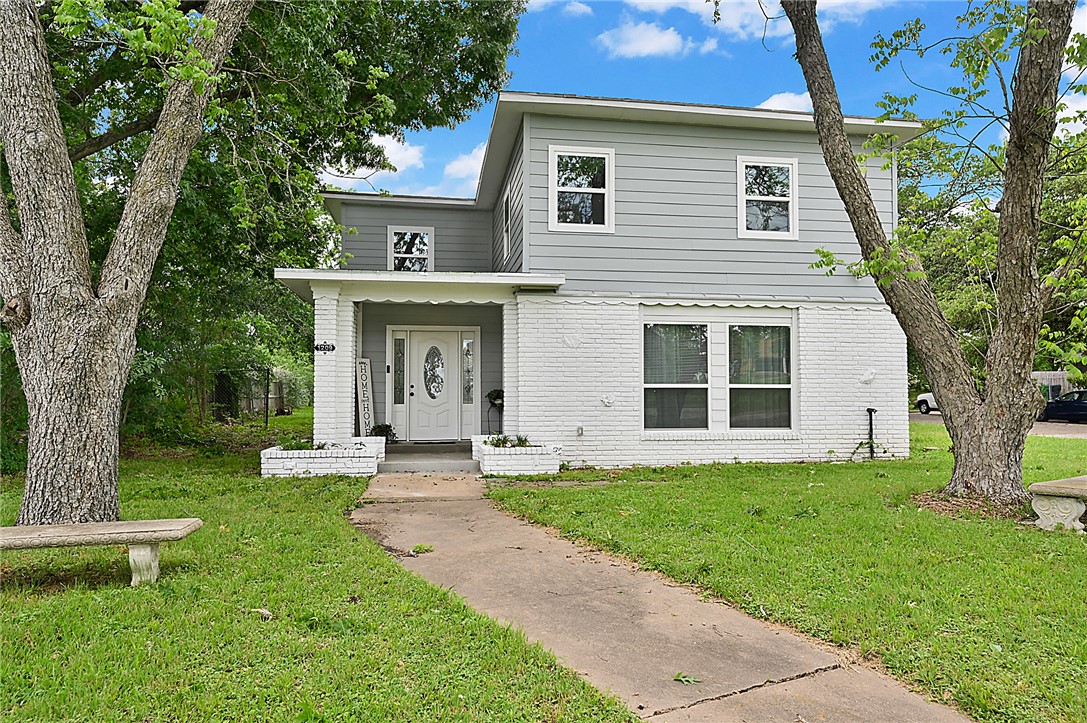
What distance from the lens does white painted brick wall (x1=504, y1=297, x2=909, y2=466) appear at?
986 cm

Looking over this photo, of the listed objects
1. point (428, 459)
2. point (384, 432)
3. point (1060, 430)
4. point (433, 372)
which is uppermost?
point (433, 372)

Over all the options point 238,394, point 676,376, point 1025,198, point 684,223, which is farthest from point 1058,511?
point 238,394

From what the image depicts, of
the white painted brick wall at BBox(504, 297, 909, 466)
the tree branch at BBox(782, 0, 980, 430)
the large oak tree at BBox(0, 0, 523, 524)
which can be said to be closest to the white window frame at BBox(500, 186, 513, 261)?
the white painted brick wall at BBox(504, 297, 909, 466)

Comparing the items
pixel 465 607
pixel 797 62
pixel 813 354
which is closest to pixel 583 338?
pixel 813 354

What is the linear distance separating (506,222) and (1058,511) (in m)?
8.76

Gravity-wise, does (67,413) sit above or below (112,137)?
below

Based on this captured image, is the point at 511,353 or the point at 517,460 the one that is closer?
the point at 517,460

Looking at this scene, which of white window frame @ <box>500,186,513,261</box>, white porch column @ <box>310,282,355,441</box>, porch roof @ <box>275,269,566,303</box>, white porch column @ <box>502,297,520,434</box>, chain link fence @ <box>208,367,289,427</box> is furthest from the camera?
chain link fence @ <box>208,367,289,427</box>

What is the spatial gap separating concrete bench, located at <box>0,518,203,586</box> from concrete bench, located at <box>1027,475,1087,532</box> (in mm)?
6706

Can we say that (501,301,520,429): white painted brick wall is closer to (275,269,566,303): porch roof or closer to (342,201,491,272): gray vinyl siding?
(275,269,566,303): porch roof

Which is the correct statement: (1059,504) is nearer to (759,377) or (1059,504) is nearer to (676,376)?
(759,377)

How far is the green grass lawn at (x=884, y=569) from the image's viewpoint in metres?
3.03

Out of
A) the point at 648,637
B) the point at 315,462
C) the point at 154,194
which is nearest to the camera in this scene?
the point at 648,637

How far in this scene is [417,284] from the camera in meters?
9.69
